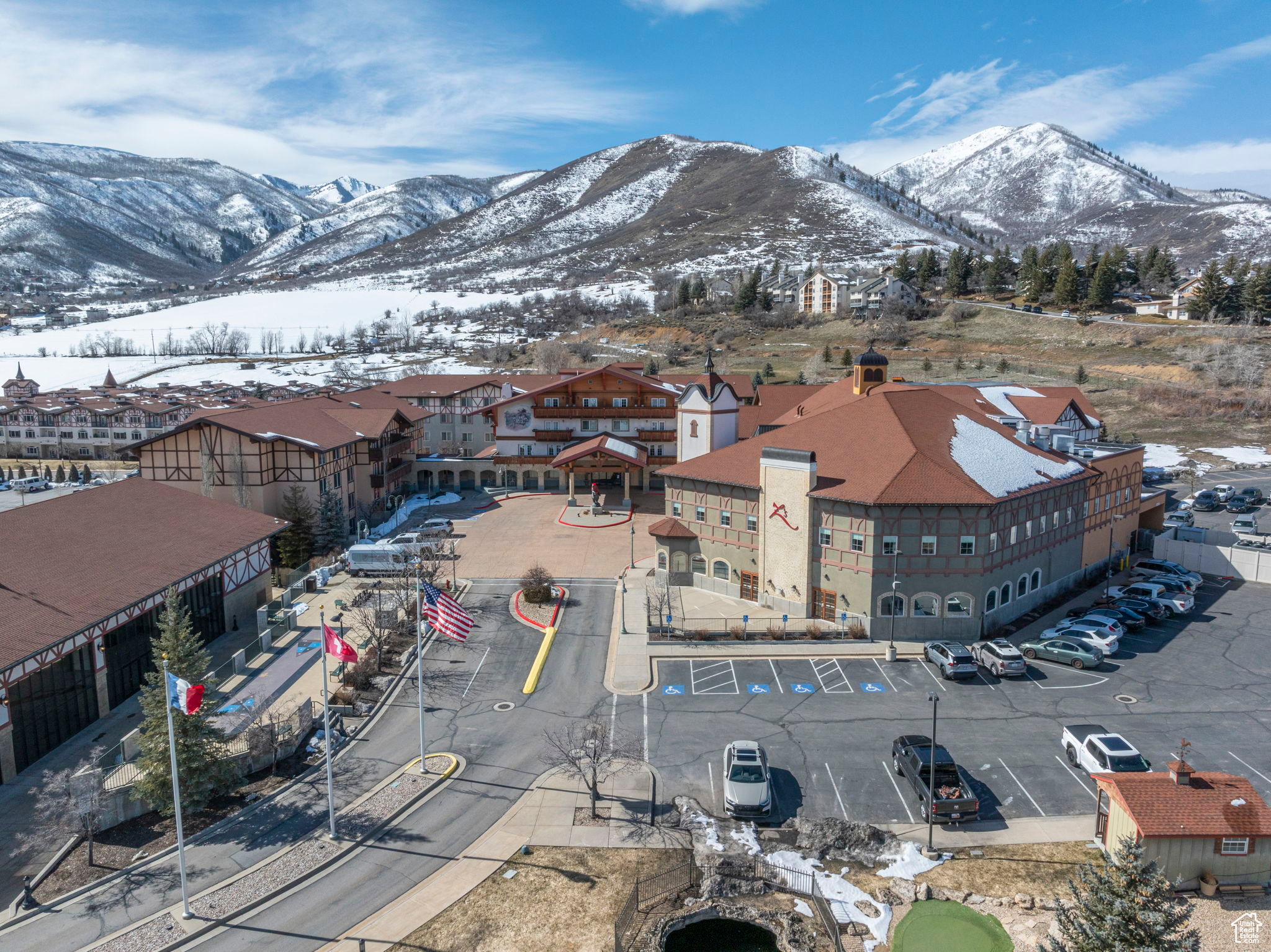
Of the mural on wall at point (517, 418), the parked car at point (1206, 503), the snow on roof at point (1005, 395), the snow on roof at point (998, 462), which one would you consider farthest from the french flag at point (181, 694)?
the parked car at point (1206, 503)

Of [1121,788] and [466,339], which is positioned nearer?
[1121,788]

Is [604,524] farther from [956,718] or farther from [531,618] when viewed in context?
[956,718]

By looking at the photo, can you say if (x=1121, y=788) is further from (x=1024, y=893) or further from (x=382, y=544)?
→ (x=382, y=544)

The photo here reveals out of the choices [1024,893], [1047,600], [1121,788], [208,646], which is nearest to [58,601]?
[208,646]

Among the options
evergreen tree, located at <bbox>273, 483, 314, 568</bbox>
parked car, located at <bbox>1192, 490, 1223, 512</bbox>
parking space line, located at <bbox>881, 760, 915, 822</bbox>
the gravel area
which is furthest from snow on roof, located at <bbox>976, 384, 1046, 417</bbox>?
the gravel area

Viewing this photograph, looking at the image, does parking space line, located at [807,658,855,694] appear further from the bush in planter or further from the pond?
the bush in planter

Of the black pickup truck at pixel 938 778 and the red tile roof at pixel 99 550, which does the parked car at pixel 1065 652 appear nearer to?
the black pickup truck at pixel 938 778
